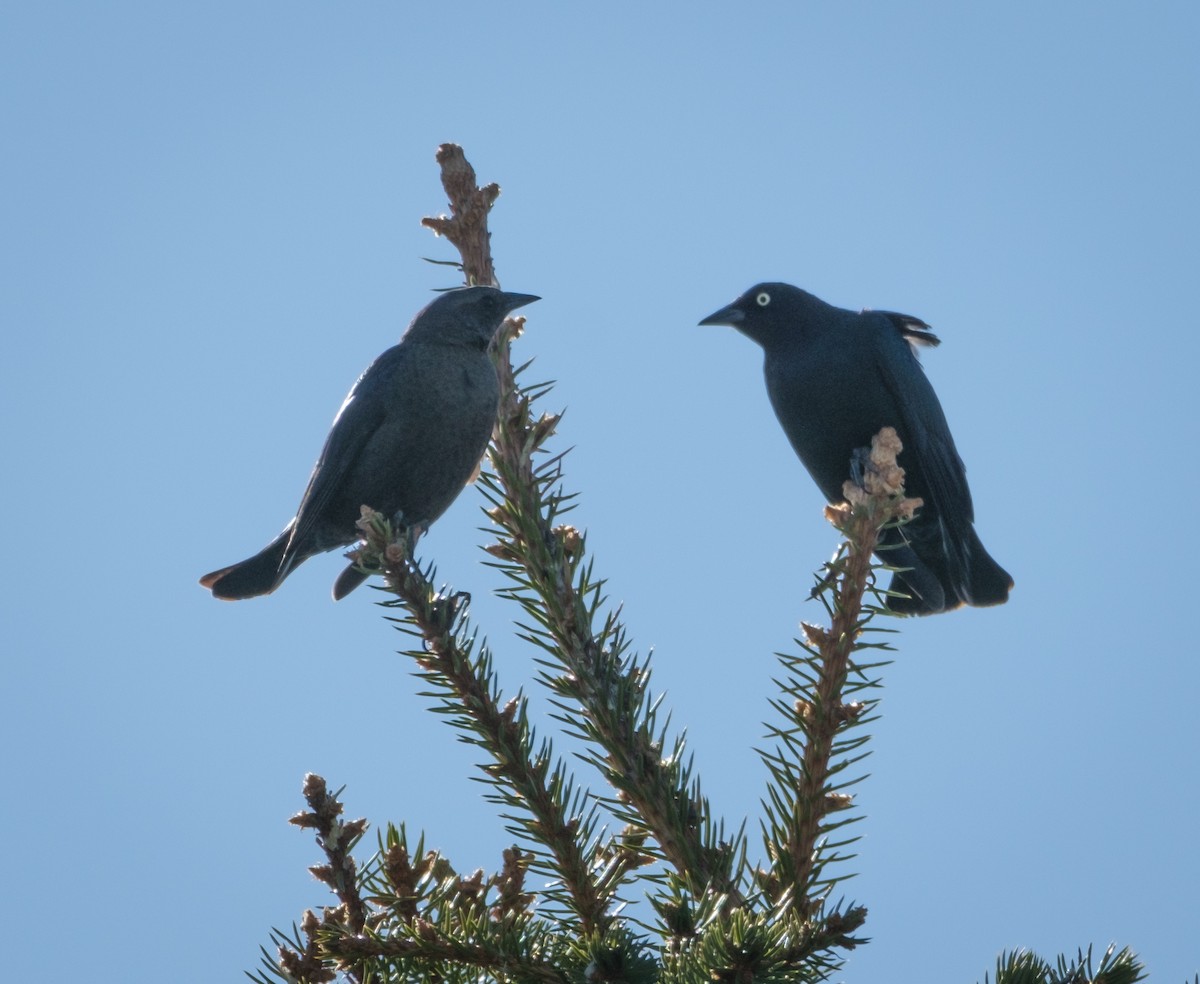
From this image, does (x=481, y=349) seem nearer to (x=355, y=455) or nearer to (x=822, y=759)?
(x=355, y=455)

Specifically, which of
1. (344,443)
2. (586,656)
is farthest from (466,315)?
(586,656)

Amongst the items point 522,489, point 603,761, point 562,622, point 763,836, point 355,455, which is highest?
point 355,455

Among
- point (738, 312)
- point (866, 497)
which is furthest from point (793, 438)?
point (866, 497)

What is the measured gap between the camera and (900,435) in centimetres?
686

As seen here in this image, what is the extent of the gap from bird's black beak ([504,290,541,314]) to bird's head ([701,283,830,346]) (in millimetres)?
1329

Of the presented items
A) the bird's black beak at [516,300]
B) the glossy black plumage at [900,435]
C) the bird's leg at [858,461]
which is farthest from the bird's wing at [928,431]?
the bird's black beak at [516,300]

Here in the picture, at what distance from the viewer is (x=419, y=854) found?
2969 millimetres

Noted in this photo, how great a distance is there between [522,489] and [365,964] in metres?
1.68

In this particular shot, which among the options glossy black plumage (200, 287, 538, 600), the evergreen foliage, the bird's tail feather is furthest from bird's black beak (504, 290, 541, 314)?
the evergreen foliage

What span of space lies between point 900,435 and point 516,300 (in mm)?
2430

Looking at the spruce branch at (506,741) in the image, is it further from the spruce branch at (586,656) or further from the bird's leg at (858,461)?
the bird's leg at (858,461)

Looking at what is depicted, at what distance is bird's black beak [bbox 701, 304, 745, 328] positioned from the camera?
25.9 feet

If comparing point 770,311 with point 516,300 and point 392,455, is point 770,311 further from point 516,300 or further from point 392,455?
point 392,455

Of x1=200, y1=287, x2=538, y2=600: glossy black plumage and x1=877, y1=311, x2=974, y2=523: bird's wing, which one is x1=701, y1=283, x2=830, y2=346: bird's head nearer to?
x1=877, y1=311, x2=974, y2=523: bird's wing
